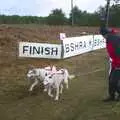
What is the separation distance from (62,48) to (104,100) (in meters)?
13.6

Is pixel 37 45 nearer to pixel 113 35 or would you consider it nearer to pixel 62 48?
pixel 62 48

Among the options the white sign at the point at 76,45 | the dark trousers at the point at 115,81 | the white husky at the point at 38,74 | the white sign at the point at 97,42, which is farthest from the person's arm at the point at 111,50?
the white sign at the point at 97,42

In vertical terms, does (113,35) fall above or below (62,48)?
above

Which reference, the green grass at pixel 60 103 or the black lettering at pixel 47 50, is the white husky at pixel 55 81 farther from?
the black lettering at pixel 47 50

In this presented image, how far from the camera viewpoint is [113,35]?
508 inches

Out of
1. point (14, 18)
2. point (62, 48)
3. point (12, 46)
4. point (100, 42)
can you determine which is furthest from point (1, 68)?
point (14, 18)

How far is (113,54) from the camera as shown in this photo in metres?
12.8

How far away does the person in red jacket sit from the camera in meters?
12.8

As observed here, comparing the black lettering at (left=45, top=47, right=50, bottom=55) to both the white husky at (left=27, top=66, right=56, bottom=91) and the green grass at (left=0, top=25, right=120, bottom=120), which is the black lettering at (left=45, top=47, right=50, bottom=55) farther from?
the white husky at (left=27, top=66, right=56, bottom=91)

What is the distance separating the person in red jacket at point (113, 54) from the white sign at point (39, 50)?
12.4m

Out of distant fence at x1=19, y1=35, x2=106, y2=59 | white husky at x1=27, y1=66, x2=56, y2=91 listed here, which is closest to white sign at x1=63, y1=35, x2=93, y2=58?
distant fence at x1=19, y1=35, x2=106, y2=59

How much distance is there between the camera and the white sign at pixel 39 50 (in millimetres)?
25406

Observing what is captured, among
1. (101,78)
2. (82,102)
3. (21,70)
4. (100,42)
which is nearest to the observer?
(82,102)

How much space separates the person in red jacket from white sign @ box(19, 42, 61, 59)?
40.8 ft
